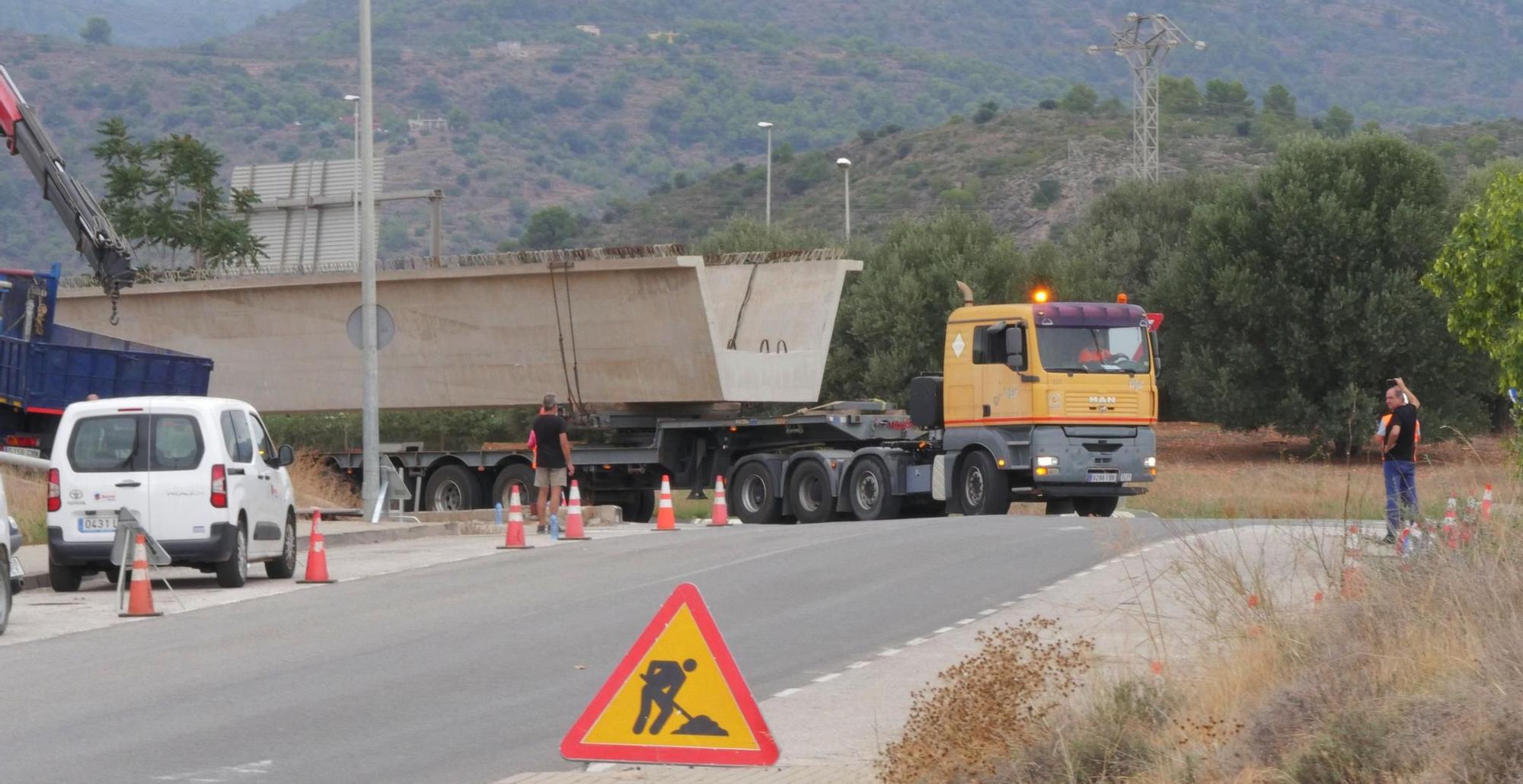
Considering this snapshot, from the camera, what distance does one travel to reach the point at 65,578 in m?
17.1

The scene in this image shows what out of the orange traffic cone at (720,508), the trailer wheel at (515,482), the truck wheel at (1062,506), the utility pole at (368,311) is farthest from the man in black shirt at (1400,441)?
the trailer wheel at (515,482)

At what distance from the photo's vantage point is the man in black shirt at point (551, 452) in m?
24.3

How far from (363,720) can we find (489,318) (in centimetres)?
2297

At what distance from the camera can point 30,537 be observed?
21.7 m

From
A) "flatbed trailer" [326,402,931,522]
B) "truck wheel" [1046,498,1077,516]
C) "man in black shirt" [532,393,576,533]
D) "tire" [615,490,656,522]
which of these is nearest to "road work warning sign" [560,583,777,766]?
"man in black shirt" [532,393,576,533]

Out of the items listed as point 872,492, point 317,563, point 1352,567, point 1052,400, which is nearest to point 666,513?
point 872,492

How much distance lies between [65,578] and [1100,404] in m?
14.9

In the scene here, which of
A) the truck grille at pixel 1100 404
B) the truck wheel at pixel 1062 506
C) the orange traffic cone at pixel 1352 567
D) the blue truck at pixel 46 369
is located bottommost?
the truck wheel at pixel 1062 506

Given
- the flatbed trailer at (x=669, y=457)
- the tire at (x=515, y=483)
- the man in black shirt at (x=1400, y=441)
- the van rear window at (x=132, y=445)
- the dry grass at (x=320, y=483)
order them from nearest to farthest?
the van rear window at (x=132, y=445)
the man in black shirt at (x=1400, y=441)
the flatbed trailer at (x=669, y=457)
the dry grass at (x=320, y=483)
the tire at (x=515, y=483)

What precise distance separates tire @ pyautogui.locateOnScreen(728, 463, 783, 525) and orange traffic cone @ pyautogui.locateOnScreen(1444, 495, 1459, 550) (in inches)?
740

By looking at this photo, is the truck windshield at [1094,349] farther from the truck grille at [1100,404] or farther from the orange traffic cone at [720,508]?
the orange traffic cone at [720,508]

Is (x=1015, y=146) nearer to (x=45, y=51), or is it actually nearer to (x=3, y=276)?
(x=3, y=276)

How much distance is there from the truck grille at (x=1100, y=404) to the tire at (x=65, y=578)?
14.1 metres

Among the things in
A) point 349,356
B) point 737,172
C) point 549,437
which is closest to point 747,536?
point 549,437
